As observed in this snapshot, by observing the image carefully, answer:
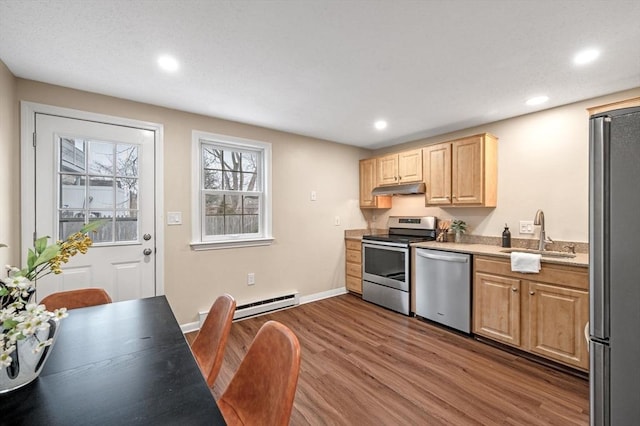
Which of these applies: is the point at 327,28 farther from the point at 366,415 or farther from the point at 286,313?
the point at 286,313

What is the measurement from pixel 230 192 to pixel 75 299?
1.84 m

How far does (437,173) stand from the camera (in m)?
3.47

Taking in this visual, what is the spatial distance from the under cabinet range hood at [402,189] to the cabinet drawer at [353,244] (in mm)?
767

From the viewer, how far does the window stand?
3134mm

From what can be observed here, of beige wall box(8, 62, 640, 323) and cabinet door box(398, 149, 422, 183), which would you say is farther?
cabinet door box(398, 149, 422, 183)

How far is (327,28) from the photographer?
1654 millimetres

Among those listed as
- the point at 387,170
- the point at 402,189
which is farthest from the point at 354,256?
the point at 387,170

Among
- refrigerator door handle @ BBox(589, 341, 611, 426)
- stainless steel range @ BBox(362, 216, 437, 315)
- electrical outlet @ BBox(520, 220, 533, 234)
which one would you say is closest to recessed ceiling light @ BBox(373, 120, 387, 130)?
stainless steel range @ BBox(362, 216, 437, 315)

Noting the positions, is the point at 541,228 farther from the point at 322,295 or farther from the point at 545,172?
the point at 322,295

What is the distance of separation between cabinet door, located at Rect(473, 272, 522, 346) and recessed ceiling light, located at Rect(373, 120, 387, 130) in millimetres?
1924

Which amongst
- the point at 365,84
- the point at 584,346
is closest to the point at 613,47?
the point at 365,84

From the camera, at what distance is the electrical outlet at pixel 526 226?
9.82 feet

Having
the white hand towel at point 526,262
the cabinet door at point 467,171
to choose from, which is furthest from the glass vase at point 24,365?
the cabinet door at point 467,171

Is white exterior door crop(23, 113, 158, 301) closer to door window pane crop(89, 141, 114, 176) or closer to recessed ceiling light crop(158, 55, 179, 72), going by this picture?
door window pane crop(89, 141, 114, 176)
